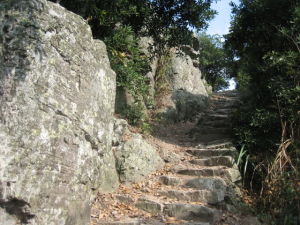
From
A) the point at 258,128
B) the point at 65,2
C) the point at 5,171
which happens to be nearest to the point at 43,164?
the point at 5,171

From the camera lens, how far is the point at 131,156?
668 centimetres

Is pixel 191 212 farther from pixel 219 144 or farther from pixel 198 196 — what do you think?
pixel 219 144

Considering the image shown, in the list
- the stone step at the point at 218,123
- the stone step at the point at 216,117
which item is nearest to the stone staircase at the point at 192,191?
the stone step at the point at 218,123

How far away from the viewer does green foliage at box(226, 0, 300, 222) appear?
563 centimetres

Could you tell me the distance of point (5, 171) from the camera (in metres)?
3.49

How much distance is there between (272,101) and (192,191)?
125 inches

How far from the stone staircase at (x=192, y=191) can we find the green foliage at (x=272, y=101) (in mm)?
601

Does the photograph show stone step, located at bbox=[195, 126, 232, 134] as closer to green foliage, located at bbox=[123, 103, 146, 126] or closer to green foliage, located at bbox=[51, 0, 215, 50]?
green foliage, located at bbox=[123, 103, 146, 126]

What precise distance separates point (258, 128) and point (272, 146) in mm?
543

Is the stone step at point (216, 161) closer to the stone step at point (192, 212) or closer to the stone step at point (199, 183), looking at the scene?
the stone step at point (199, 183)

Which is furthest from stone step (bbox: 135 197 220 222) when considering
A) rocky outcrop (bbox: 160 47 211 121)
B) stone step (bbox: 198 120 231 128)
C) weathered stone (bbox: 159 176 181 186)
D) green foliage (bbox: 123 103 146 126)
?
rocky outcrop (bbox: 160 47 211 121)

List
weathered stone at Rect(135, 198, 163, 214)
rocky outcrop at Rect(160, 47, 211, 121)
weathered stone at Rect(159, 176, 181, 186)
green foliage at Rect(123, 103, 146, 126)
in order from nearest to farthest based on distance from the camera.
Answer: weathered stone at Rect(135, 198, 163, 214) → weathered stone at Rect(159, 176, 181, 186) → green foliage at Rect(123, 103, 146, 126) → rocky outcrop at Rect(160, 47, 211, 121)

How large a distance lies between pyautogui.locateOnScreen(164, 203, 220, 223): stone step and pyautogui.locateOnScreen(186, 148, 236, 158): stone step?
6.93 feet

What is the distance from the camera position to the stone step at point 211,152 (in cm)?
727
